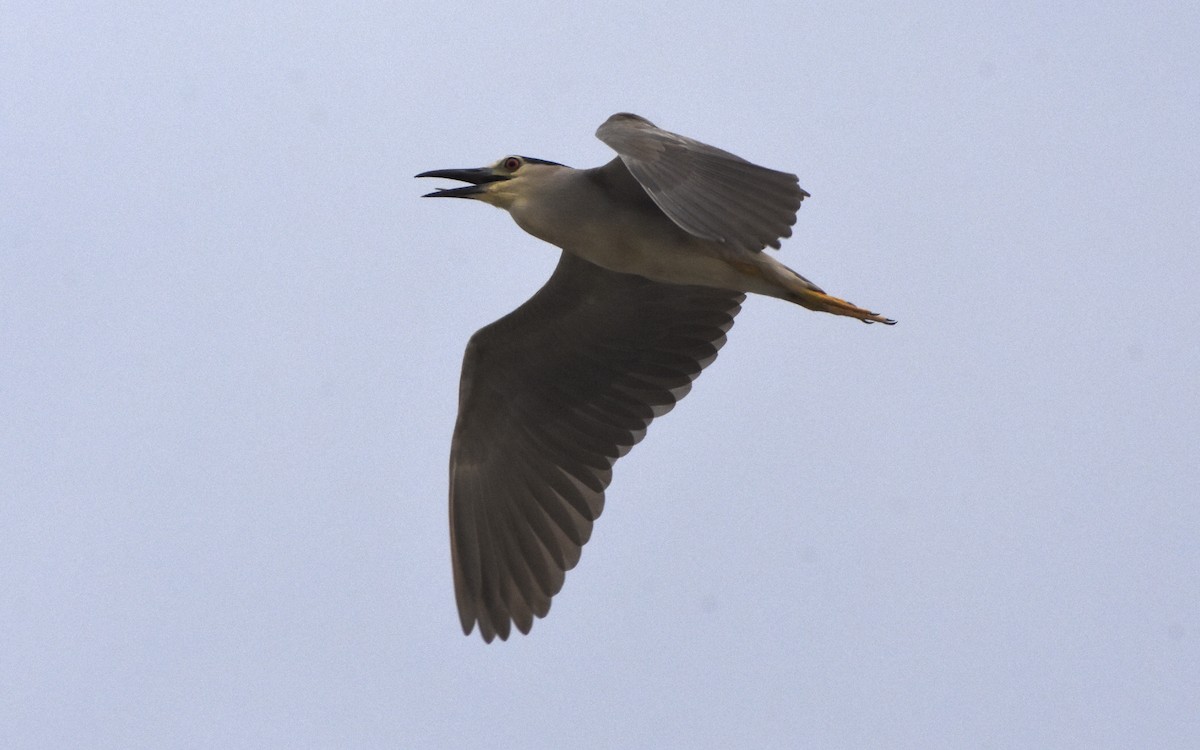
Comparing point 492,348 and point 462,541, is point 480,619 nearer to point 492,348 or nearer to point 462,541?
point 462,541

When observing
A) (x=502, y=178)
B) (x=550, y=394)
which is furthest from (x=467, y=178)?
(x=550, y=394)

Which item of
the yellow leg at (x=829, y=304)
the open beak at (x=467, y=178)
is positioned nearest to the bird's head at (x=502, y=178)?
the open beak at (x=467, y=178)

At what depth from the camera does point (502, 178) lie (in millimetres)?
8445

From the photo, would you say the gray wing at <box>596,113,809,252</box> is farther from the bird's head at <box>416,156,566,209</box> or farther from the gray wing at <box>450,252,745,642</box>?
the gray wing at <box>450,252,745,642</box>

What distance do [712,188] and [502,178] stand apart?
1710 millimetres

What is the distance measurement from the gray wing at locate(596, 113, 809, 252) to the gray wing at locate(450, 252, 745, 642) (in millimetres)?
1683

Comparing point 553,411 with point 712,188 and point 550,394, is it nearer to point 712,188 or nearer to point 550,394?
point 550,394

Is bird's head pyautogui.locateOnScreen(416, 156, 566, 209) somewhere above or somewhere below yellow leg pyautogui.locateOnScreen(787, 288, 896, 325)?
above

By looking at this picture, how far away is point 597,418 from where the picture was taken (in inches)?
360

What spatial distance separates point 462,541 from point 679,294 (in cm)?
172

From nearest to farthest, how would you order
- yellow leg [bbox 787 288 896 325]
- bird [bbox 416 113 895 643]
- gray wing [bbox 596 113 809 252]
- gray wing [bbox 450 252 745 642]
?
1. gray wing [bbox 596 113 809 252]
2. yellow leg [bbox 787 288 896 325]
3. bird [bbox 416 113 895 643]
4. gray wing [bbox 450 252 745 642]

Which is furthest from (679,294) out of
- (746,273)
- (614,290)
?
(746,273)

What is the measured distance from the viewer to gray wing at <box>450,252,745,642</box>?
29.2 ft

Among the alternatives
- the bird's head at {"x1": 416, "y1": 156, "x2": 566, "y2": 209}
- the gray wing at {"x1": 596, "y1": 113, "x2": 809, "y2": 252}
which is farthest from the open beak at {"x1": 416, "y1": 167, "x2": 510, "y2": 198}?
the gray wing at {"x1": 596, "y1": 113, "x2": 809, "y2": 252}
